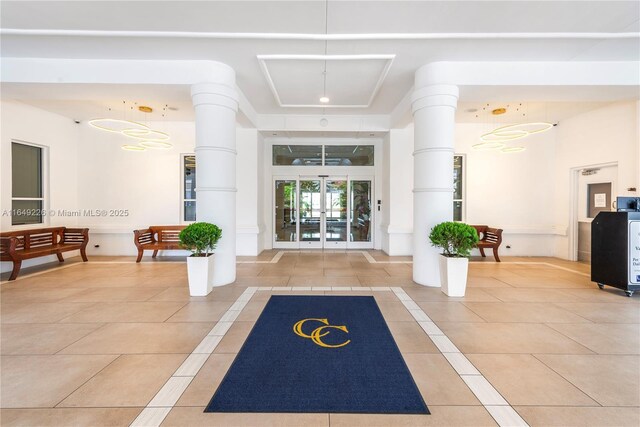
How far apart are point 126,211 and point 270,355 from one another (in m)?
7.04

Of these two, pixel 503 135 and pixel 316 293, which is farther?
pixel 503 135

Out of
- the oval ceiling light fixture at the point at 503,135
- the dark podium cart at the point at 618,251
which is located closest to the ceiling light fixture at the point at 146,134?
the oval ceiling light fixture at the point at 503,135

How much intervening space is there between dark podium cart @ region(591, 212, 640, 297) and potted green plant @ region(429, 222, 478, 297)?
219 cm

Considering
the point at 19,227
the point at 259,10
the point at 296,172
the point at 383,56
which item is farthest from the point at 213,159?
the point at 19,227

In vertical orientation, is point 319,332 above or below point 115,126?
below

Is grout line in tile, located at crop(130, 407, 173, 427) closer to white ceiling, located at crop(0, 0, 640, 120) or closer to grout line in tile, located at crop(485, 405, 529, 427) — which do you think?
grout line in tile, located at crop(485, 405, 529, 427)

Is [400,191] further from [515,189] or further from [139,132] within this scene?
[139,132]

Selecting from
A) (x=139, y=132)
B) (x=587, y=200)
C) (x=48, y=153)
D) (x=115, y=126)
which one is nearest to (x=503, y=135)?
(x=587, y=200)

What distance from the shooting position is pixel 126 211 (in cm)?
759

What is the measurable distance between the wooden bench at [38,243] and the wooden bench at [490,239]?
919 centimetres

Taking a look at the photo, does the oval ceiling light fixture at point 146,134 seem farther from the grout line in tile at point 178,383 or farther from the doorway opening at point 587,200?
the doorway opening at point 587,200

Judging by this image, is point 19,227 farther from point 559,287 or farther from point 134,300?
point 559,287

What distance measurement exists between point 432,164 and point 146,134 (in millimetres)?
6021

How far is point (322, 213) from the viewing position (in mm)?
8609
